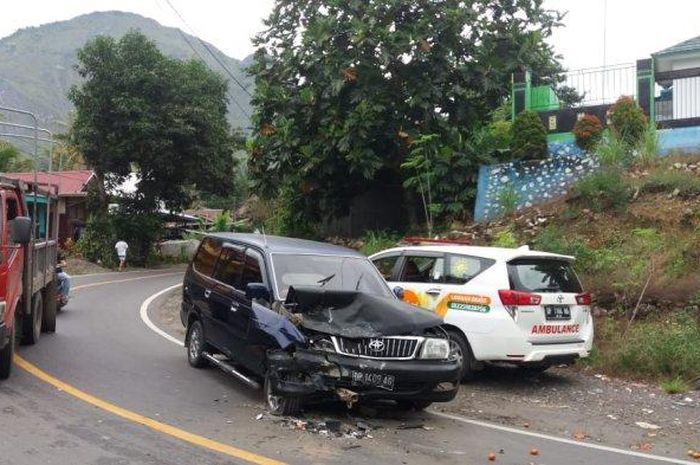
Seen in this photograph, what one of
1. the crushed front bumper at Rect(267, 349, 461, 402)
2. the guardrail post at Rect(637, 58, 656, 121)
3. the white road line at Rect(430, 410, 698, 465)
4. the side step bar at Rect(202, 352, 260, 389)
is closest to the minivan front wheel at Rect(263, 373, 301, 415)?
the crushed front bumper at Rect(267, 349, 461, 402)

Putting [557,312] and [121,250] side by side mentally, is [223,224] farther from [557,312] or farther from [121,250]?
[557,312]

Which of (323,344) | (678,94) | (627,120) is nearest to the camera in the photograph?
(323,344)

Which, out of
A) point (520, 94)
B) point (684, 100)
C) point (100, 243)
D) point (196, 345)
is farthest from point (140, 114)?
point (196, 345)

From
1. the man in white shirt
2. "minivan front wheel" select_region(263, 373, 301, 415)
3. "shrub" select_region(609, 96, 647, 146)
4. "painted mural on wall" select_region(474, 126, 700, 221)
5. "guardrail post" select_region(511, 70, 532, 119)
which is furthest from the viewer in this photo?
the man in white shirt

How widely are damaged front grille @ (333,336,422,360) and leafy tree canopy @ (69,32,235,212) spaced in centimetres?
2707

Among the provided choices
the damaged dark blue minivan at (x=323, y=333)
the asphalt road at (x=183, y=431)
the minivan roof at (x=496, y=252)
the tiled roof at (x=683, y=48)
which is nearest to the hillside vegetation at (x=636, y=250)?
the minivan roof at (x=496, y=252)

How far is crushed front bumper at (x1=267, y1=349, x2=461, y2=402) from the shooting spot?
6641 millimetres

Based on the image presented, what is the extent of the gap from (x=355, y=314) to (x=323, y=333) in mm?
495

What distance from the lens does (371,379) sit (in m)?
6.65

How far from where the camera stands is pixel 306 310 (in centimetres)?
726

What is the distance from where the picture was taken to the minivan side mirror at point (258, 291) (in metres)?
7.58

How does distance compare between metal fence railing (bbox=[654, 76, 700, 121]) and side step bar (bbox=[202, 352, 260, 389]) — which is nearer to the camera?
side step bar (bbox=[202, 352, 260, 389])

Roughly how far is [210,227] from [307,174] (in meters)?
25.2

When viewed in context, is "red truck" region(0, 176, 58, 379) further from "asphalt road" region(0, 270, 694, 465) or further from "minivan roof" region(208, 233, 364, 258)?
"minivan roof" region(208, 233, 364, 258)
